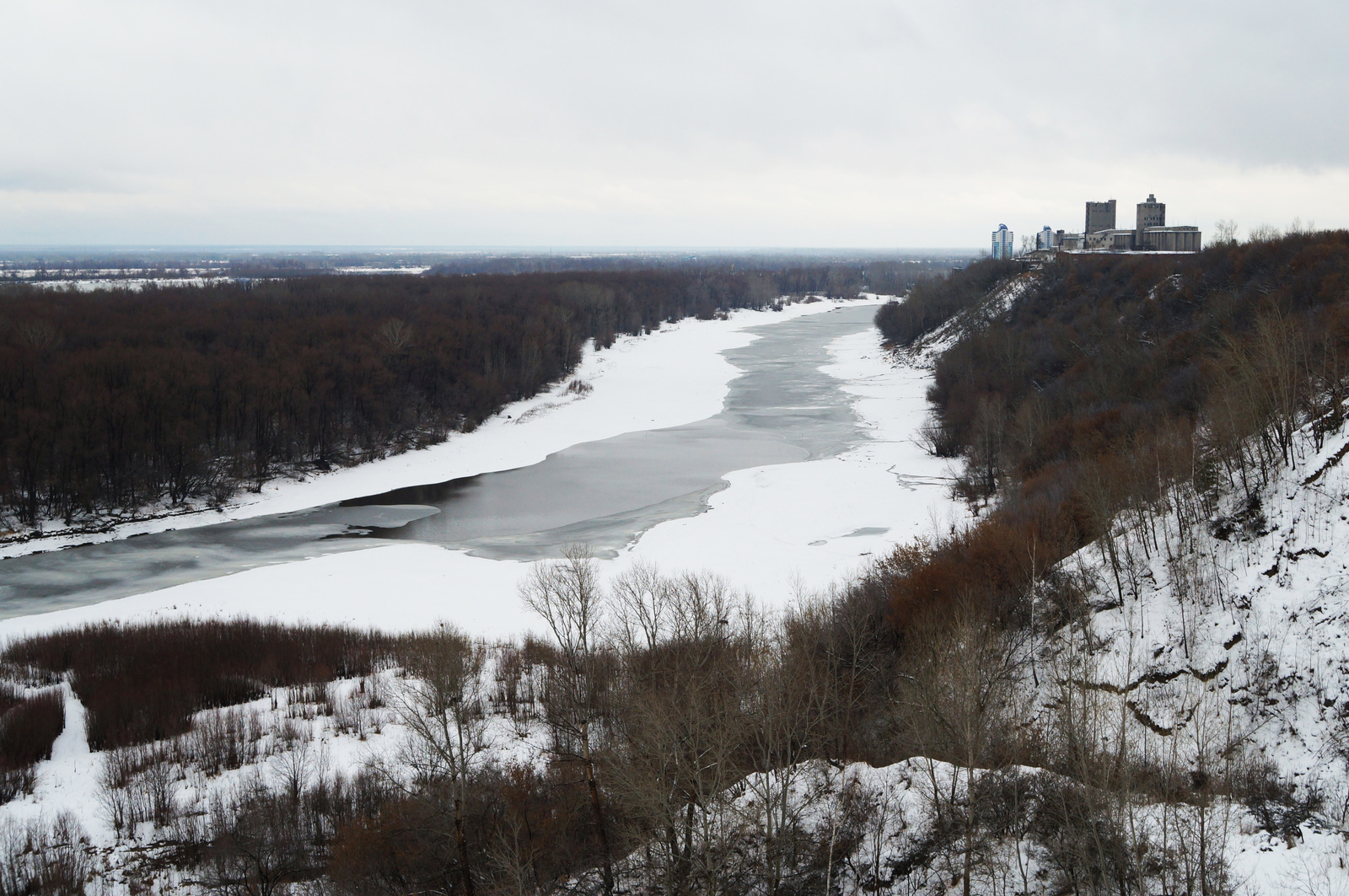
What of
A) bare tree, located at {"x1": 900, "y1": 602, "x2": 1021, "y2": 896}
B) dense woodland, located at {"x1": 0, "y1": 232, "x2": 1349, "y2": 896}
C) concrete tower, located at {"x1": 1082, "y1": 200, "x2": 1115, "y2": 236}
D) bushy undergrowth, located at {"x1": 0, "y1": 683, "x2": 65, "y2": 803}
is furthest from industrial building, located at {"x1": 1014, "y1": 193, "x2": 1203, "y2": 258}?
bushy undergrowth, located at {"x1": 0, "y1": 683, "x2": 65, "y2": 803}

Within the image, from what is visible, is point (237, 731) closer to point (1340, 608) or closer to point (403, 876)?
point (403, 876)

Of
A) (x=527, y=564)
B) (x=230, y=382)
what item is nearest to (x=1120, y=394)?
(x=527, y=564)

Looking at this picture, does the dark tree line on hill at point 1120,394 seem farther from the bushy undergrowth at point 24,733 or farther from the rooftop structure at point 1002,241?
the rooftop structure at point 1002,241

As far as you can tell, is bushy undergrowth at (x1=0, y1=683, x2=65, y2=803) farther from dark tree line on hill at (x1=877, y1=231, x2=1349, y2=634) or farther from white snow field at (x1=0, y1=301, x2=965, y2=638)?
dark tree line on hill at (x1=877, y1=231, x2=1349, y2=634)

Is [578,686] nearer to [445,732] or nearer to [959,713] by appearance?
[445,732]

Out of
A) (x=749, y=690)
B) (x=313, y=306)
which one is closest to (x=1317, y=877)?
(x=749, y=690)
